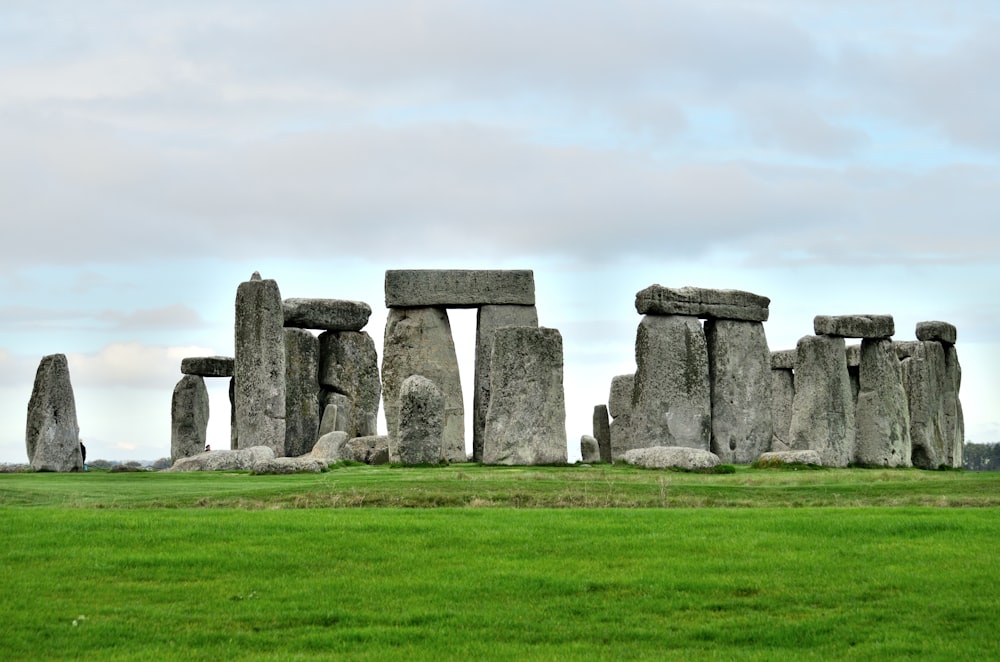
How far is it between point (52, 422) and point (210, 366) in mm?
9989

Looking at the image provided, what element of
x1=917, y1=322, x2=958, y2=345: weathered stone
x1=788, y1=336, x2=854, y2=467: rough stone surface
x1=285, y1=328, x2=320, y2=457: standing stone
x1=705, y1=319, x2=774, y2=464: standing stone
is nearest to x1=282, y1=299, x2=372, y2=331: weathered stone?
x1=285, y1=328, x2=320, y2=457: standing stone

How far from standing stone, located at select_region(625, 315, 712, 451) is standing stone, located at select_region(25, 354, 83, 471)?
1208cm

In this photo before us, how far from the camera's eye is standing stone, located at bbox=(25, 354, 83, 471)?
2856 centimetres

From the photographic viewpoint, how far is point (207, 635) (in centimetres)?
1177

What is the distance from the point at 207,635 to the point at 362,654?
1468mm

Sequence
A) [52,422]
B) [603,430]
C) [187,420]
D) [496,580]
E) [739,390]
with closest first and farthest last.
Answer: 1. [496,580]
2. [52,422]
3. [739,390]
4. [603,430]
5. [187,420]

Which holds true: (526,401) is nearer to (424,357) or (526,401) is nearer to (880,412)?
(424,357)

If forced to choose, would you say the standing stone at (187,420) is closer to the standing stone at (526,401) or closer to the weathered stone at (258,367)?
the weathered stone at (258,367)

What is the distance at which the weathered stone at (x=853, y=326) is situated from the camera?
3186 cm

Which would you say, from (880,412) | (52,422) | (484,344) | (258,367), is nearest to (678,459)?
(880,412)

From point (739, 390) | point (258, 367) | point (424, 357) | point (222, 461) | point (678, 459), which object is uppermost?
point (424, 357)

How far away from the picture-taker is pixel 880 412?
3244 cm

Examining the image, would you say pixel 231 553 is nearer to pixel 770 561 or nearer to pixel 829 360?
pixel 770 561

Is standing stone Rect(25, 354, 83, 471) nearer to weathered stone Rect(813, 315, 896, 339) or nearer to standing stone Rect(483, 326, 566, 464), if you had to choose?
standing stone Rect(483, 326, 566, 464)
